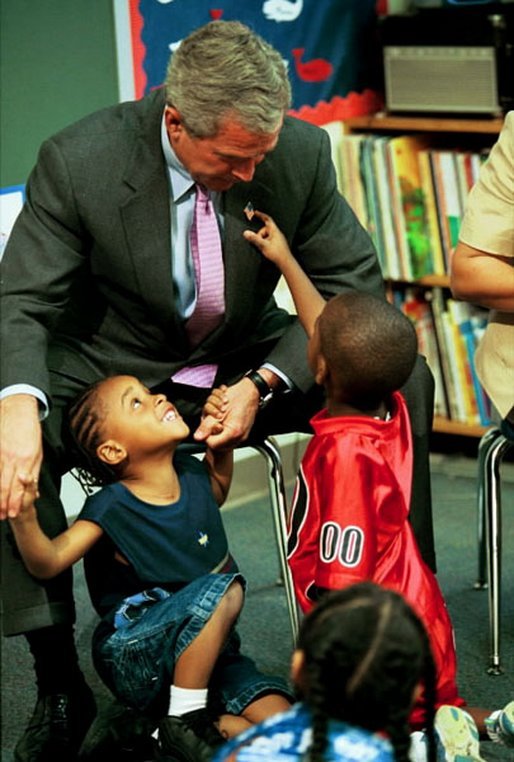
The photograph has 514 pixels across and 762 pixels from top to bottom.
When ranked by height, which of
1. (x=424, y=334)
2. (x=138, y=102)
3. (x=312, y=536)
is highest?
(x=138, y=102)

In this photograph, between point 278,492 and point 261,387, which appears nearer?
point 261,387

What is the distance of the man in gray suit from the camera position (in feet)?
7.11

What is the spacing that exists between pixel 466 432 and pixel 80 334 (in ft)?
4.68

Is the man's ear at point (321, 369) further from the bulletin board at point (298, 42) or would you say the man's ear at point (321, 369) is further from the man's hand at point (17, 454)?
the bulletin board at point (298, 42)

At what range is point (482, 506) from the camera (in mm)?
2703

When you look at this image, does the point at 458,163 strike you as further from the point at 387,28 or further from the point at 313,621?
the point at 313,621

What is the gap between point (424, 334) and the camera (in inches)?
141

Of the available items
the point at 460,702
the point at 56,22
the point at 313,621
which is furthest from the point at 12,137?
the point at 313,621

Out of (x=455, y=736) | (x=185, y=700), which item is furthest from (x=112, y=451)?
(x=455, y=736)

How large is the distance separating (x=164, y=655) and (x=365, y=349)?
56 centimetres

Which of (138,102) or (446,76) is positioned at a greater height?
(138,102)

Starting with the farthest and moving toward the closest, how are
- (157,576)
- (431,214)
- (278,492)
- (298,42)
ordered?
(431,214) < (298,42) < (278,492) < (157,576)

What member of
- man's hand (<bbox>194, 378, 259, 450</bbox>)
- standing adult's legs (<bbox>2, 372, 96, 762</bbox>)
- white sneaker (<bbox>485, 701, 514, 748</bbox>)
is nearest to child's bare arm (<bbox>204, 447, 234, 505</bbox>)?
man's hand (<bbox>194, 378, 259, 450</bbox>)

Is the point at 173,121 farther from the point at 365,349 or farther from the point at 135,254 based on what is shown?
the point at 365,349
